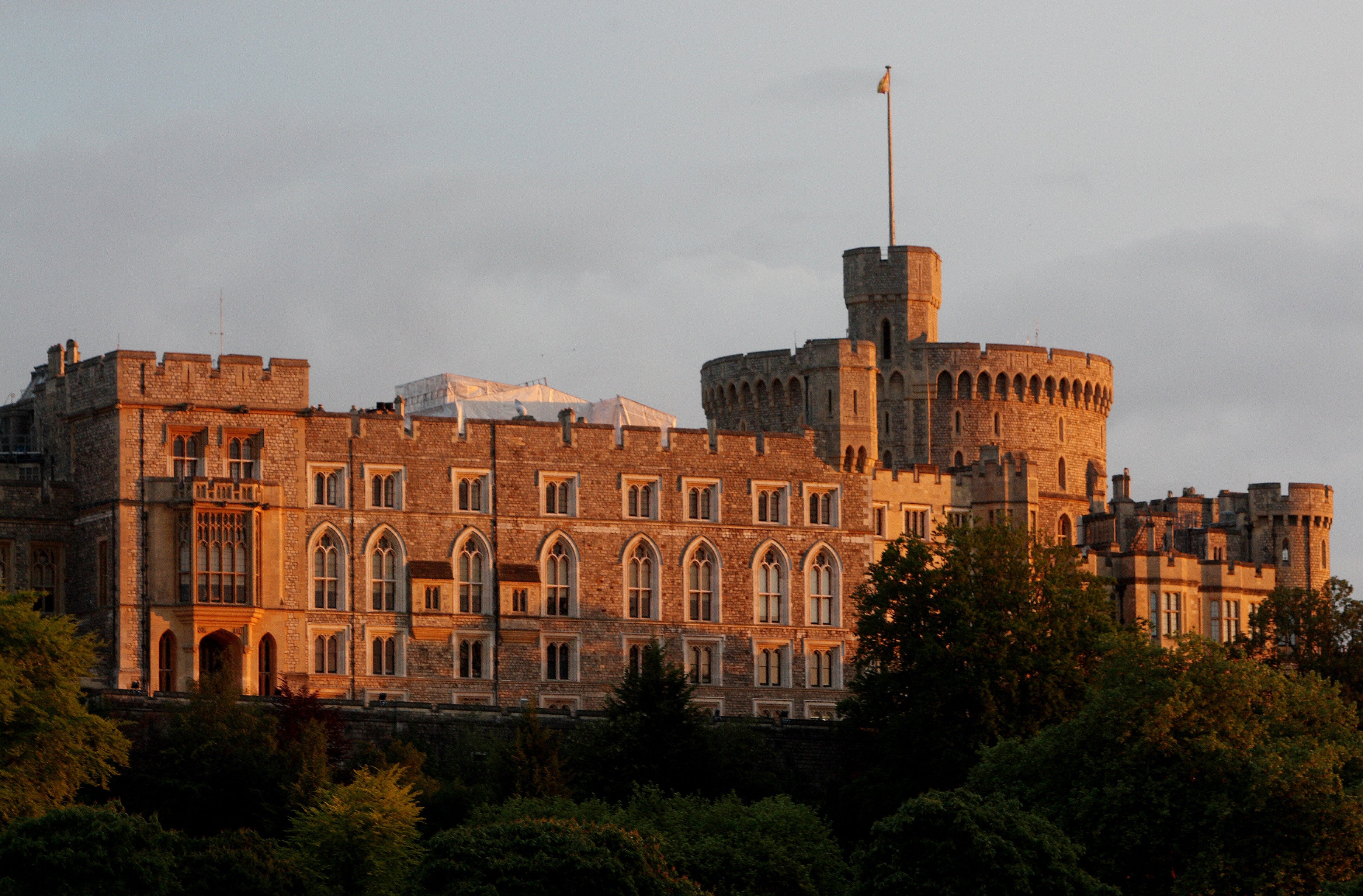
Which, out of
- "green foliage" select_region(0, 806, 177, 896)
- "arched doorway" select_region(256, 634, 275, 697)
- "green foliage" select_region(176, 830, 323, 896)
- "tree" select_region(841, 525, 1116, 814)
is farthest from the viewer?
"arched doorway" select_region(256, 634, 275, 697)

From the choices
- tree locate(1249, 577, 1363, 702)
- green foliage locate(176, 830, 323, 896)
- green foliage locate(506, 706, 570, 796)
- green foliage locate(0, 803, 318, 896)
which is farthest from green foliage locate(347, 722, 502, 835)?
tree locate(1249, 577, 1363, 702)

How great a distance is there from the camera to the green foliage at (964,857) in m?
67.9

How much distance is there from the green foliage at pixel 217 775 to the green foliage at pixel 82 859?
25.4 feet

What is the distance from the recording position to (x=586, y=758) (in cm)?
8212

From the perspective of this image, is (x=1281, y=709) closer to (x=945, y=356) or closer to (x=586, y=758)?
(x=586, y=758)

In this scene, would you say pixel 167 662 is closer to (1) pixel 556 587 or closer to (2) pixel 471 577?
(2) pixel 471 577

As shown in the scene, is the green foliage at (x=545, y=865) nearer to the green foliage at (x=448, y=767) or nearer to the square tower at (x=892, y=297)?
the green foliage at (x=448, y=767)

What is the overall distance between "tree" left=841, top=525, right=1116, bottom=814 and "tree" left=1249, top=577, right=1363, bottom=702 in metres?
8.93

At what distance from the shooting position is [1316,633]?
97.2 meters

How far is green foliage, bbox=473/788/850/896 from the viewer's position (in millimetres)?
70750

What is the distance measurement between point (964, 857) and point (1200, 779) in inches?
367

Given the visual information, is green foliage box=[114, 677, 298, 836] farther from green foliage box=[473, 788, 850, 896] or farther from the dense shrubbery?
green foliage box=[473, 788, 850, 896]

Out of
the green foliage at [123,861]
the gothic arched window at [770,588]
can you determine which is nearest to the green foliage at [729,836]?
the green foliage at [123,861]

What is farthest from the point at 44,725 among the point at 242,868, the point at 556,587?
the point at 556,587
